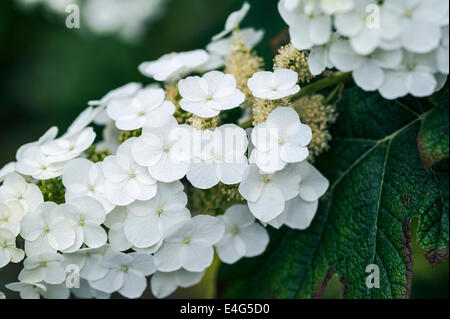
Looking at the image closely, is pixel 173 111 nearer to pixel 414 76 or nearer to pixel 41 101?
pixel 414 76

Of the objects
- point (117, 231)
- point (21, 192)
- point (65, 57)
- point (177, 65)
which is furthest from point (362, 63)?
point (65, 57)

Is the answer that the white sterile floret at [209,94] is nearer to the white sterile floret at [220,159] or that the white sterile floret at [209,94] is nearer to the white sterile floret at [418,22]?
the white sterile floret at [220,159]

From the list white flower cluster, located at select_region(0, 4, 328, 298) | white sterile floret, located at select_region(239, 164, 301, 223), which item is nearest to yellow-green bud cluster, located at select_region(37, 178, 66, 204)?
white flower cluster, located at select_region(0, 4, 328, 298)

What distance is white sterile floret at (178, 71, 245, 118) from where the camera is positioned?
4.96 feet

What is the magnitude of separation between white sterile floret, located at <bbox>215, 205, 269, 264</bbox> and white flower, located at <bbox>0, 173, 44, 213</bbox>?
2.06 ft

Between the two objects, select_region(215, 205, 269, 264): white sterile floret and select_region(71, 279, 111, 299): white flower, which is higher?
select_region(215, 205, 269, 264): white sterile floret

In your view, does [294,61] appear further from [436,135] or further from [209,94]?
[436,135]

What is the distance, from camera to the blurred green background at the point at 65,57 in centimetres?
366

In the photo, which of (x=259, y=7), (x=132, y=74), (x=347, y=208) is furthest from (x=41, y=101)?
(x=347, y=208)

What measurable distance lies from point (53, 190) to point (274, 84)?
799 mm

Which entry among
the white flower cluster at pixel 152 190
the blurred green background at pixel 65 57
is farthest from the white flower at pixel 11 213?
the blurred green background at pixel 65 57

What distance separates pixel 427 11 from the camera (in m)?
1.26

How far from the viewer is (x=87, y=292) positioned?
1.76 meters

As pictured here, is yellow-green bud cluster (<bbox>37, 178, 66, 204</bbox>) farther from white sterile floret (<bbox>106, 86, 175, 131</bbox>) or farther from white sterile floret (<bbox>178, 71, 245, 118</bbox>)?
white sterile floret (<bbox>178, 71, 245, 118</bbox>)
